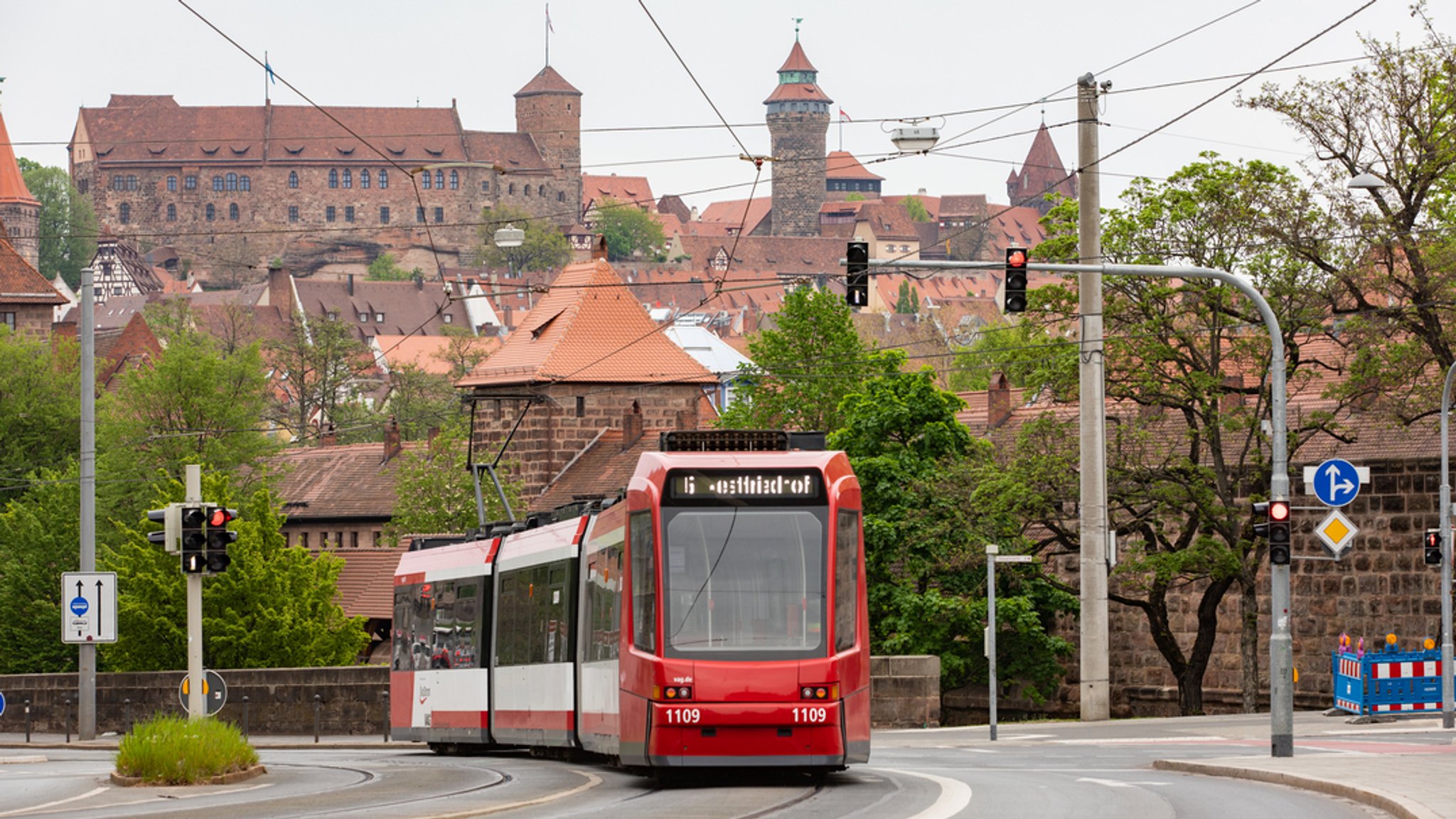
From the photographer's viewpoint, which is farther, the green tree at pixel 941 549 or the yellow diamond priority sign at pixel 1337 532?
the green tree at pixel 941 549

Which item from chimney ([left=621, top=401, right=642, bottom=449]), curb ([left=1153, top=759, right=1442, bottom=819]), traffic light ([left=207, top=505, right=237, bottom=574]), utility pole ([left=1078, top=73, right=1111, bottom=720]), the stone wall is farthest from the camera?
chimney ([left=621, top=401, right=642, bottom=449])

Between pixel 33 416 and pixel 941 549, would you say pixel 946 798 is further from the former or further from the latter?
pixel 33 416

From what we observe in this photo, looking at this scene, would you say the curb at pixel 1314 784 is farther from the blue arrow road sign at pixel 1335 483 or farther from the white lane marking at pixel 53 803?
the white lane marking at pixel 53 803

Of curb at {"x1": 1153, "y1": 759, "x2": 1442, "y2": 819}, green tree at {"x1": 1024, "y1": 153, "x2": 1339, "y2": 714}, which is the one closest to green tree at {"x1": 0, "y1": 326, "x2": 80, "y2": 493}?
green tree at {"x1": 1024, "y1": 153, "x2": 1339, "y2": 714}

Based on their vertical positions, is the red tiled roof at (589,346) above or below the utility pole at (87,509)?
above

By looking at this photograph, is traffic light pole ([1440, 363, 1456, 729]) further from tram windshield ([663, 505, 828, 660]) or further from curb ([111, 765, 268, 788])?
curb ([111, 765, 268, 788])

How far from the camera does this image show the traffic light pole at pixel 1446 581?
28.4 meters

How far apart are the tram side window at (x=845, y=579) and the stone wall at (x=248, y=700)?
24488 mm

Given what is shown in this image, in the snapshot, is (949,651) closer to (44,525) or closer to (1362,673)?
(1362,673)

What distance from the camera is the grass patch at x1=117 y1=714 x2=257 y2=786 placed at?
21.4 metres

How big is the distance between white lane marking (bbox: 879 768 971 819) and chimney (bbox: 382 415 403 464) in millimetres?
72483

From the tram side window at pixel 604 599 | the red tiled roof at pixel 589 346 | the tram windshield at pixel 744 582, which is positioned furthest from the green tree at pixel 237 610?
the tram windshield at pixel 744 582

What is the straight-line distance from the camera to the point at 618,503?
19.5m

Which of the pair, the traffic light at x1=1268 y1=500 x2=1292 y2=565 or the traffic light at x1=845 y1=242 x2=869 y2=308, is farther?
the traffic light at x1=845 y1=242 x2=869 y2=308
